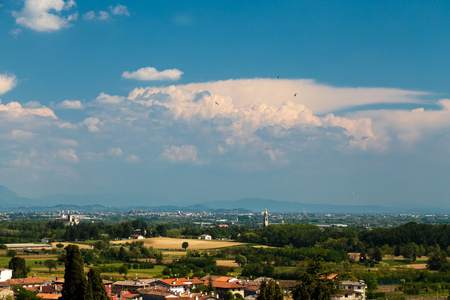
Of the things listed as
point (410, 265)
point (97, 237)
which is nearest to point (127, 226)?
point (97, 237)

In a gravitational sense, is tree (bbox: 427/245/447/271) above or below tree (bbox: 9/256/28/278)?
below

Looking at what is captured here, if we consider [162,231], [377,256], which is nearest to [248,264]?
[377,256]

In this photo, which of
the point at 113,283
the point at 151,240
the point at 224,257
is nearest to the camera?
the point at 113,283

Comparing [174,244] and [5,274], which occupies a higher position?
[5,274]

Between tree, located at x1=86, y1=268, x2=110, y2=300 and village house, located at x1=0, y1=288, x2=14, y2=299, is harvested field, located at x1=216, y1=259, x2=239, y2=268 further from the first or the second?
tree, located at x1=86, y1=268, x2=110, y2=300

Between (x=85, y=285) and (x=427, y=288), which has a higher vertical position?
(x=85, y=285)

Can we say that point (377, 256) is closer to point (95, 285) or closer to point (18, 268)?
point (18, 268)

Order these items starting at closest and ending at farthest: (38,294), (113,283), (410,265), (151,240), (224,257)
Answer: (38,294) < (113,283) < (410,265) < (224,257) < (151,240)

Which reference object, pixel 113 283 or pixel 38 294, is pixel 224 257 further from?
pixel 38 294

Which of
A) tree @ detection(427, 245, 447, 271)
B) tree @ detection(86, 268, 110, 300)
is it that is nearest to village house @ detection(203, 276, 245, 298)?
tree @ detection(86, 268, 110, 300)
